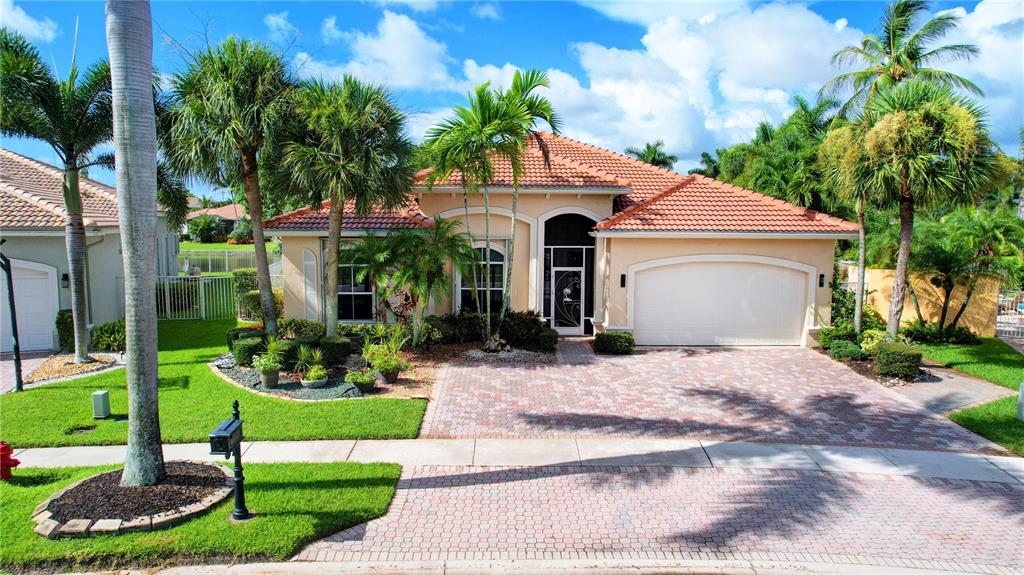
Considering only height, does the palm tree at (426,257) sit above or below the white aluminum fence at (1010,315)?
above

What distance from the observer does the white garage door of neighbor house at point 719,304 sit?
53.8ft

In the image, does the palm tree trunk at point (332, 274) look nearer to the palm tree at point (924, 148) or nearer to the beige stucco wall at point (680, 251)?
the beige stucco wall at point (680, 251)

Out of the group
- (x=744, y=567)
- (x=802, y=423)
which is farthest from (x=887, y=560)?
(x=802, y=423)

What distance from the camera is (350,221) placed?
53.9 feet

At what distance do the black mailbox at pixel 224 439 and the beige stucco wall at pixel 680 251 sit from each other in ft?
37.2

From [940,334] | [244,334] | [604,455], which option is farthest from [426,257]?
[940,334]

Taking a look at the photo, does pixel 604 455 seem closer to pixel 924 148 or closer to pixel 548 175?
pixel 548 175

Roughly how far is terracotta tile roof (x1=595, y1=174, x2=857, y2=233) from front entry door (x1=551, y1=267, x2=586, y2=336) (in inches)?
80.5

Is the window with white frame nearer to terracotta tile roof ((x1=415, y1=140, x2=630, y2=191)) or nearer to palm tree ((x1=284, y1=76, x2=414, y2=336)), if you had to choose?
terracotta tile roof ((x1=415, y1=140, x2=630, y2=191))

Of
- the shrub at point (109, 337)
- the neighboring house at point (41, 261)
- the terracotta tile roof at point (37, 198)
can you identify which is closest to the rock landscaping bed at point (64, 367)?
the shrub at point (109, 337)

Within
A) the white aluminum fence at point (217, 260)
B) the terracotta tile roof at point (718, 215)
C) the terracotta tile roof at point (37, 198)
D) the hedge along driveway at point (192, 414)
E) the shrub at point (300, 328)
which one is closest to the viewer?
the hedge along driveway at point (192, 414)

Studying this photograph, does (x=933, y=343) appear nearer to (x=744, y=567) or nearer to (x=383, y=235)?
(x=744, y=567)

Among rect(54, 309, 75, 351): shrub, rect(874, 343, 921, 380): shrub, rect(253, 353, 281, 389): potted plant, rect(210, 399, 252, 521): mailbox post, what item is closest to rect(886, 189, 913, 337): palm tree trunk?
rect(874, 343, 921, 380): shrub

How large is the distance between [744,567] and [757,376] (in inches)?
315
